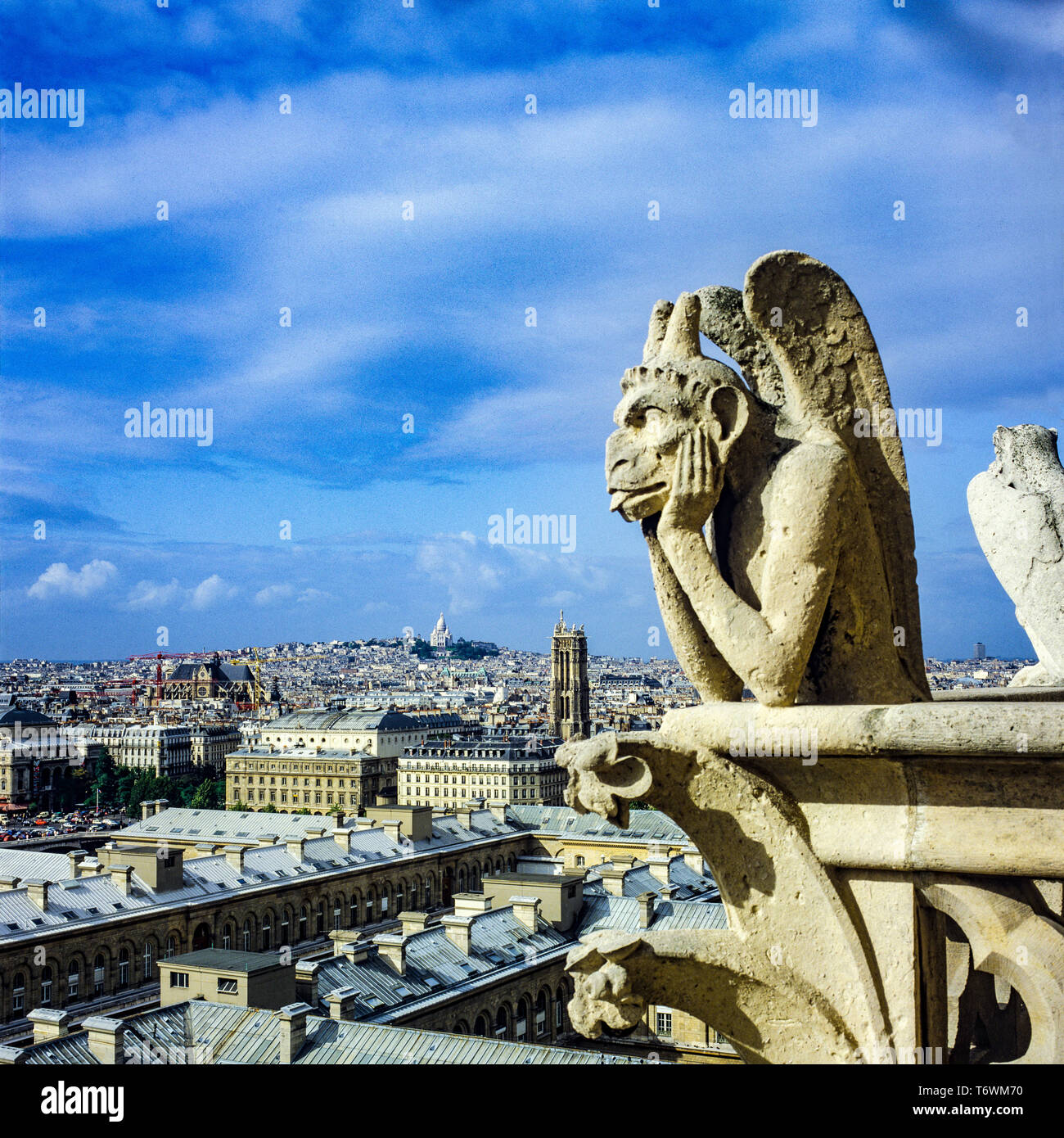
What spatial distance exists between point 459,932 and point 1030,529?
94.1 feet

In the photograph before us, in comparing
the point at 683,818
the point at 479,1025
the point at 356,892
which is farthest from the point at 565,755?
the point at 356,892

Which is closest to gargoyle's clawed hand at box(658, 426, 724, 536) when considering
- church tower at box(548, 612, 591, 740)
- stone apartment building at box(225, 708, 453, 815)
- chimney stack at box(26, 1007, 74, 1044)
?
chimney stack at box(26, 1007, 74, 1044)

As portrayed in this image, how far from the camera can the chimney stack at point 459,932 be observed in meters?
32.6

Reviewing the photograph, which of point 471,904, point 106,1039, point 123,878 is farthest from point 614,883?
point 106,1039

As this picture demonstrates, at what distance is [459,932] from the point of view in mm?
32719

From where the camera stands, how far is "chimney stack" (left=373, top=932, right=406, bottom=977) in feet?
99.5

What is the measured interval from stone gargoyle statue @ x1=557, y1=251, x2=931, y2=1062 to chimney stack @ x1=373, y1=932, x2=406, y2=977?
27318 millimetres

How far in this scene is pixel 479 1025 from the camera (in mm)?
30969

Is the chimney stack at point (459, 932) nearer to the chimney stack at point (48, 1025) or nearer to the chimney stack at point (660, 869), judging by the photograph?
the chimney stack at point (660, 869)

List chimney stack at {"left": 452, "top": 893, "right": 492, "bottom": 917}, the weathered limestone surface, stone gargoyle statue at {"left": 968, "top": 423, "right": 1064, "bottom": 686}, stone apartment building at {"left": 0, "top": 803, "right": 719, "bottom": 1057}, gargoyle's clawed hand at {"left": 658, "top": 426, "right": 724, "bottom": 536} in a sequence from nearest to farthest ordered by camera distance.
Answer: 1. the weathered limestone surface
2. gargoyle's clawed hand at {"left": 658, "top": 426, "right": 724, "bottom": 536}
3. stone gargoyle statue at {"left": 968, "top": 423, "right": 1064, "bottom": 686}
4. stone apartment building at {"left": 0, "top": 803, "right": 719, "bottom": 1057}
5. chimney stack at {"left": 452, "top": 893, "right": 492, "bottom": 917}

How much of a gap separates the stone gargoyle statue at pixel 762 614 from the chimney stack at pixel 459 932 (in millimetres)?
29384

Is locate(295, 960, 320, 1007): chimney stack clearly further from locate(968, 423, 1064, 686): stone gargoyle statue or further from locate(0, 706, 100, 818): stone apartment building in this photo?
locate(0, 706, 100, 818): stone apartment building

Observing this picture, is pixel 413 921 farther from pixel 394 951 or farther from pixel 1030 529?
pixel 1030 529

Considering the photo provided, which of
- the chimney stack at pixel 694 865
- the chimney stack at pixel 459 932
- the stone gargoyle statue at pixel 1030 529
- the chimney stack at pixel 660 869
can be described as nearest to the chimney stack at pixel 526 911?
the chimney stack at pixel 459 932
